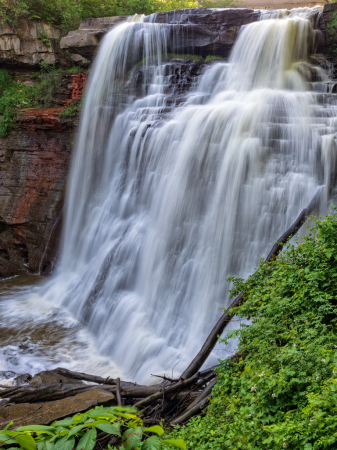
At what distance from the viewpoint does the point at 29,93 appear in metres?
14.5

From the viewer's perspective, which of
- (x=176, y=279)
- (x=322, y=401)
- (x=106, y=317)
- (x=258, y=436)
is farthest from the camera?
(x=106, y=317)

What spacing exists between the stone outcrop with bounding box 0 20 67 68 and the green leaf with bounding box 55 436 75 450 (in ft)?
51.1

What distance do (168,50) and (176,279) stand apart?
9.05 m

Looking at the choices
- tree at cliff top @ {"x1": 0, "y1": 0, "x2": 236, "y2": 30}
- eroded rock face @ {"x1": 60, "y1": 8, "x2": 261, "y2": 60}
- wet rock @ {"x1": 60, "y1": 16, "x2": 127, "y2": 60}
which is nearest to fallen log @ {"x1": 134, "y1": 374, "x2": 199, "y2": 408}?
eroded rock face @ {"x1": 60, "y1": 8, "x2": 261, "y2": 60}

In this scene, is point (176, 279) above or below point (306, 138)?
below

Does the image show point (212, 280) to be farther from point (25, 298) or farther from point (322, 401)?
point (25, 298)

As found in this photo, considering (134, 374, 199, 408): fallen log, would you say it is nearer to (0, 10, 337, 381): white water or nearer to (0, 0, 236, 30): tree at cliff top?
(0, 10, 337, 381): white water

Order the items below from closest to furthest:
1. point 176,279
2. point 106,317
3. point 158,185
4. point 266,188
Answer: point 266,188 < point 176,279 < point 106,317 < point 158,185

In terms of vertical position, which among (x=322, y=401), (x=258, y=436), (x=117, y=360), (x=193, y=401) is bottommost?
(x=117, y=360)

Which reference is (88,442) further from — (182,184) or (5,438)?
(182,184)

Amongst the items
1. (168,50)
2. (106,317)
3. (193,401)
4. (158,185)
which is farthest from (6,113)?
(193,401)

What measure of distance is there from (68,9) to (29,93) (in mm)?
4294

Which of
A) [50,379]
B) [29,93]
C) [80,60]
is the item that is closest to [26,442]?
[50,379]

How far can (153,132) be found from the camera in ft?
33.2
